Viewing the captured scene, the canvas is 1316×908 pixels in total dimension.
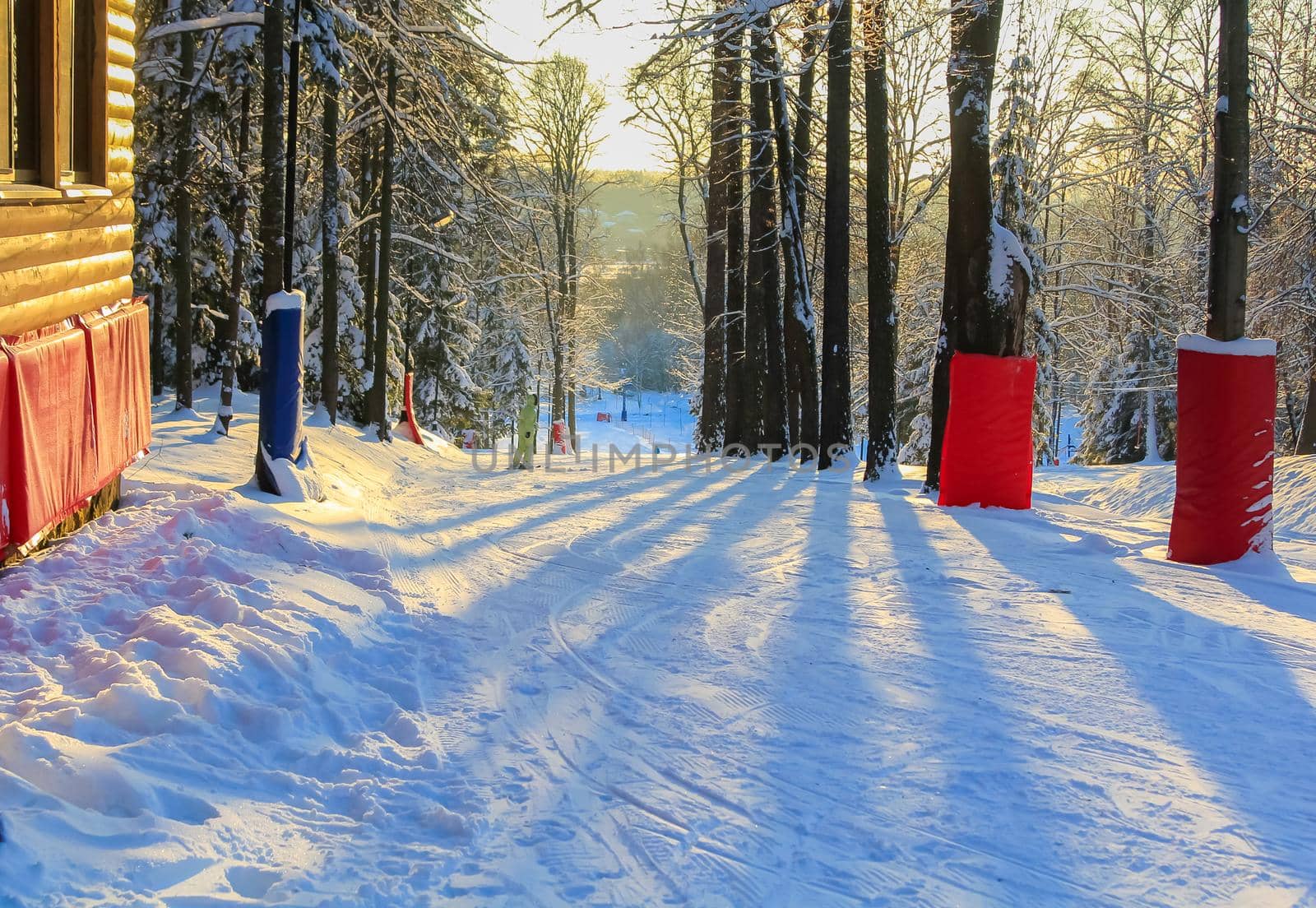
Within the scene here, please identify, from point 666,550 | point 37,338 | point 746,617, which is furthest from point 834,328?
point 37,338

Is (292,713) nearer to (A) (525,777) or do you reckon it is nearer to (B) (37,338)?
(A) (525,777)

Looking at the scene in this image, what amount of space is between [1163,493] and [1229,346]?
808 centimetres

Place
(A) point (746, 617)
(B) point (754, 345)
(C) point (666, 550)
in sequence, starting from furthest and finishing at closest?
(B) point (754, 345) < (C) point (666, 550) < (A) point (746, 617)

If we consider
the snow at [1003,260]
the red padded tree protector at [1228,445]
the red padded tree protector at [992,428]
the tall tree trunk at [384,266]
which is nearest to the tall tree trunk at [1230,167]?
the red padded tree protector at [1228,445]

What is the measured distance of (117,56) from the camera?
7582 mm

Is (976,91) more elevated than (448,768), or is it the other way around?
(976,91)

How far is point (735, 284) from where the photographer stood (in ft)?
70.8

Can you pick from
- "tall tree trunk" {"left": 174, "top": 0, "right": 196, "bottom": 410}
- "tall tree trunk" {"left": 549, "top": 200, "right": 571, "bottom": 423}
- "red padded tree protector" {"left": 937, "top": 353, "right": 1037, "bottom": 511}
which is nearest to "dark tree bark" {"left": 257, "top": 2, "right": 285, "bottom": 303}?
"tall tree trunk" {"left": 174, "top": 0, "right": 196, "bottom": 410}

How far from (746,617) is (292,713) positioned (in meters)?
2.99

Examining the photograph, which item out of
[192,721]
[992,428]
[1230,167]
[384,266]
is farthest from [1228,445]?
[384,266]

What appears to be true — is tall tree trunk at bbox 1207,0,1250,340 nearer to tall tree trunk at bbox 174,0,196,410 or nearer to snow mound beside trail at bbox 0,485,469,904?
snow mound beside trail at bbox 0,485,469,904

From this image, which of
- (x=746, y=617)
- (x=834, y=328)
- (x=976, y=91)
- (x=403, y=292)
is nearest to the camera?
(x=746, y=617)

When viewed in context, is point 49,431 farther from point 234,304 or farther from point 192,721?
point 234,304

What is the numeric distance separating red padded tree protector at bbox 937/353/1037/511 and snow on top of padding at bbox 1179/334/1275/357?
2.53 meters
